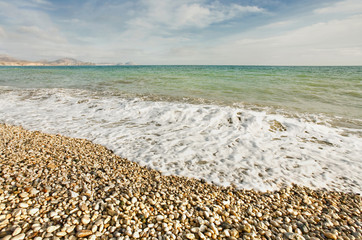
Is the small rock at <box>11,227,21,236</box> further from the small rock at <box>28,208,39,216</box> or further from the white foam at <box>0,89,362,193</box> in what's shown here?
the white foam at <box>0,89,362,193</box>

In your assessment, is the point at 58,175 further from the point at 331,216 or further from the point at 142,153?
the point at 331,216

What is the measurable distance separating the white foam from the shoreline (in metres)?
0.54

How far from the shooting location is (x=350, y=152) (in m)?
5.86

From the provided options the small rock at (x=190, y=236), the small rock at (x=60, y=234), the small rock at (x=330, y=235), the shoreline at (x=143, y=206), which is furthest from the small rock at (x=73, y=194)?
the small rock at (x=330, y=235)

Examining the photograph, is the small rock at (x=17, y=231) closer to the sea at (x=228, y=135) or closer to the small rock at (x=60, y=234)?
the small rock at (x=60, y=234)

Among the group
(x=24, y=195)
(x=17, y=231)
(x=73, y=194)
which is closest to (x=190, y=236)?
(x=73, y=194)

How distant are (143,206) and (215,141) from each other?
4.08 m

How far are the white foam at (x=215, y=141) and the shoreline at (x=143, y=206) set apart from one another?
544 millimetres

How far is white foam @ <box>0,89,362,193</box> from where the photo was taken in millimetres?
4711

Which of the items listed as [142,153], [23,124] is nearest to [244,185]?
[142,153]

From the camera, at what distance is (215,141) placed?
6.68 meters

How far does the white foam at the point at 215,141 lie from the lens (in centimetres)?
471

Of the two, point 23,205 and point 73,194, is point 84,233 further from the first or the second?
point 23,205

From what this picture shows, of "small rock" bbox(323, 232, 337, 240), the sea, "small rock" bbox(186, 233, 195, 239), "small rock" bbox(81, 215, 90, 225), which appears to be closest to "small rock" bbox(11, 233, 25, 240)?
"small rock" bbox(81, 215, 90, 225)
